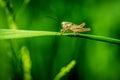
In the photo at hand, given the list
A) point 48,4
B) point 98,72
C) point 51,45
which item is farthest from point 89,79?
point 48,4

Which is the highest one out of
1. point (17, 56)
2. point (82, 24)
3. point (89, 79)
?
point (82, 24)

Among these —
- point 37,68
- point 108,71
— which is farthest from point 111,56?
point 37,68

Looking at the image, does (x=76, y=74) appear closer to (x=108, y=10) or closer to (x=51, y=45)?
(x=51, y=45)

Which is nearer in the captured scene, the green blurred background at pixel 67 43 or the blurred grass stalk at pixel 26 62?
the blurred grass stalk at pixel 26 62

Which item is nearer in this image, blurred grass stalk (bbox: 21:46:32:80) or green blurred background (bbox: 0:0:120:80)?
blurred grass stalk (bbox: 21:46:32:80)

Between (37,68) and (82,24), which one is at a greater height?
(82,24)

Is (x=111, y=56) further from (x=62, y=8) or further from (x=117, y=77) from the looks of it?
(x=62, y=8)
